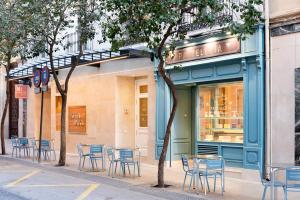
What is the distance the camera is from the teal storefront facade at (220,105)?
39.4ft

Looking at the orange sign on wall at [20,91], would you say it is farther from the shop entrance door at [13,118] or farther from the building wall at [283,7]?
the building wall at [283,7]

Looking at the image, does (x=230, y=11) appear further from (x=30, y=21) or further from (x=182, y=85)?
(x=30, y=21)

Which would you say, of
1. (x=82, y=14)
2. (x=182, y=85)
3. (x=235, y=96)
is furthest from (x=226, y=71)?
(x=82, y=14)

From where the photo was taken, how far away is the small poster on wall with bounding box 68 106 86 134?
1942 centimetres

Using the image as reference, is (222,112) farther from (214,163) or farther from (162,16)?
(162,16)

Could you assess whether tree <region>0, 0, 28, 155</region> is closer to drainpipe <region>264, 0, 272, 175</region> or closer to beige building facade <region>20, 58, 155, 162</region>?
beige building facade <region>20, 58, 155, 162</region>

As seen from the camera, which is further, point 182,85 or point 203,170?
point 182,85

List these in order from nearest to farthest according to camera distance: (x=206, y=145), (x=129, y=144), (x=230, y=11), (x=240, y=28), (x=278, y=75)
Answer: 1. (x=240, y=28)
2. (x=278, y=75)
3. (x=230, y=11)
4. (x=206, y=145)
5. (x=129, y=144)

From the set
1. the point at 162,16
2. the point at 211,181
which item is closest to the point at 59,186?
the point at 211,181

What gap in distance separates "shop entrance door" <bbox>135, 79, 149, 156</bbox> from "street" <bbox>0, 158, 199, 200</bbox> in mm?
4186

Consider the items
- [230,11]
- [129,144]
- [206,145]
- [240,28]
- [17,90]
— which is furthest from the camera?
[17,90]

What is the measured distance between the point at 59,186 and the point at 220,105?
5.80 m

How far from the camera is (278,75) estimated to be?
11.6m

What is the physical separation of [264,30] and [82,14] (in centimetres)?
614
